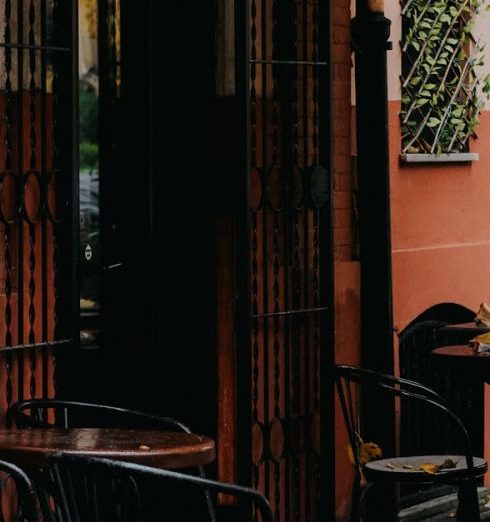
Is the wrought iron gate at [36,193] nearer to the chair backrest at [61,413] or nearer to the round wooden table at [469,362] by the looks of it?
the chair backrest at [61,413]

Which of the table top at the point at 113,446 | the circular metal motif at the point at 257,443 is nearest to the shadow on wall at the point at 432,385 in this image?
the circular metal motif at the point at 257,443

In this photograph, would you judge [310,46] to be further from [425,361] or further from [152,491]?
[152,491]

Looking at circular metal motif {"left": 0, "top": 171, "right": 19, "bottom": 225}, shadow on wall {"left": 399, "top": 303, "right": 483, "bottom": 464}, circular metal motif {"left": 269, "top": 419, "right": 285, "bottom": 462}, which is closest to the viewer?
circular metal motif {"left": 0, "top": 171, "right": 19, "bottom": 225}

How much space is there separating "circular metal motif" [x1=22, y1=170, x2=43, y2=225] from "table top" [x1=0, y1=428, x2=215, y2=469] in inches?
38.1

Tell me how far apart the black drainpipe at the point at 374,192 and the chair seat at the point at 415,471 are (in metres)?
1.02

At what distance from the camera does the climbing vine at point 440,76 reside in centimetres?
825

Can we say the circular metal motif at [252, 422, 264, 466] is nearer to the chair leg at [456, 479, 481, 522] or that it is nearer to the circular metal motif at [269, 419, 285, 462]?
the circular metal motif at [269, 419, 285, 462]

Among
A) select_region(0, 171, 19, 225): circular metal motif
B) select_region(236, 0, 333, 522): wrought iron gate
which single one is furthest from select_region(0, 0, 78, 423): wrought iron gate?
select_region(236, 0, 333, 522): wrought iron gate

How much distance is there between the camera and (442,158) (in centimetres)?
841

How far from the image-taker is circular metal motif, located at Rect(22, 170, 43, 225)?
5.69 meters

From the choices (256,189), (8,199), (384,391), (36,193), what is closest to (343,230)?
(256,189)

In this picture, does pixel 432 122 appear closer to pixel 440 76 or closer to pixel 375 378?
pixel 440 76

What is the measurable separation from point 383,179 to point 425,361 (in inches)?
56.2

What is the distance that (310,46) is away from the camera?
7.09m
